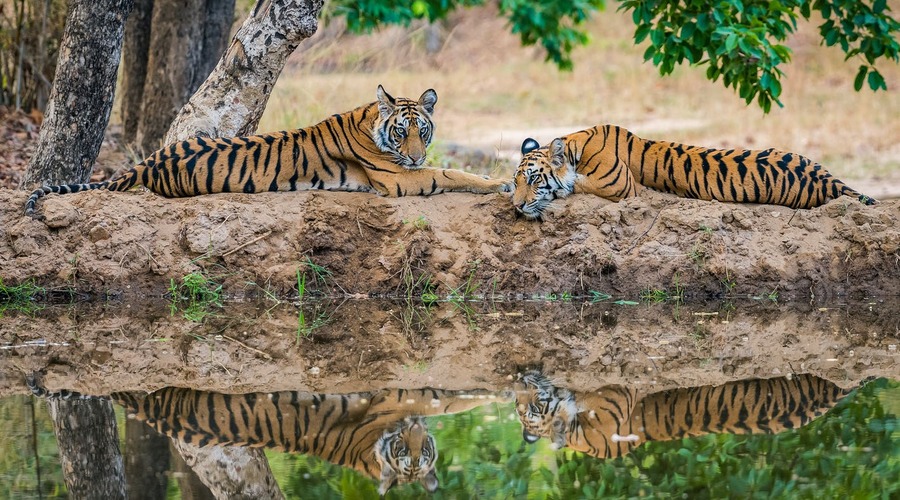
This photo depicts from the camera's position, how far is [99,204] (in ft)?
28.1

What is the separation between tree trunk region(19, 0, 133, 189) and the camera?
901 cm

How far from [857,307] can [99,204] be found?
5617 mm

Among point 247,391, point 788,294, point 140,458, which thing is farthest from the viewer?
point 788,294

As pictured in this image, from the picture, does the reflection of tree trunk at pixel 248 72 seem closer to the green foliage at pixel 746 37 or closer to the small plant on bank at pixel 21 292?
the small plant on bank at pixel 21 292

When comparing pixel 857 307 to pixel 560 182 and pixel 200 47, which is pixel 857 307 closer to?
pixel 560 182

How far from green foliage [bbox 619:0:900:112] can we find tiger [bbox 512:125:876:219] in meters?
0.85

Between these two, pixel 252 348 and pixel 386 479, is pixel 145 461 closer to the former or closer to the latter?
pixel 386 479

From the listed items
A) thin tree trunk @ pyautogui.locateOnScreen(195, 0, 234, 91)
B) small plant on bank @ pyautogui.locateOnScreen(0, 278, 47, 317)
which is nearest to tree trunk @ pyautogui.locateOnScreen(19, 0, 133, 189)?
small plant on bank @ pyautogui.locateOnScreen(0, 278, 47, 317)

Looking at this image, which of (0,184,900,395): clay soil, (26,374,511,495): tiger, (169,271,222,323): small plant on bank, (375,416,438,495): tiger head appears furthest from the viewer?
(169,271,222,323): small plant on bank

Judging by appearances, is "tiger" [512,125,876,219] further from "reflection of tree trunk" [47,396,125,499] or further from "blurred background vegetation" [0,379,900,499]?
"reflection of tree trunk" [47,396,125,499]

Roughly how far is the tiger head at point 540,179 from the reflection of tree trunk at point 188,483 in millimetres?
4399

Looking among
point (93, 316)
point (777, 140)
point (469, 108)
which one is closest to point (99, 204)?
point (93, 316)

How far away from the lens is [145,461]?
15.1 ft

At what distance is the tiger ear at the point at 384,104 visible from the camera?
8695mm
